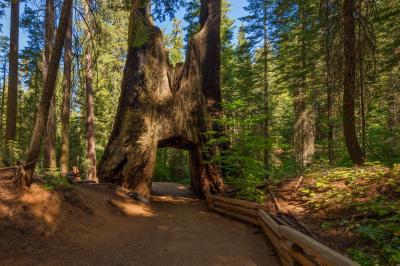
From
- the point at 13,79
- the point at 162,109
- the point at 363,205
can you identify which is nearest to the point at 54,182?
the point at 13,79

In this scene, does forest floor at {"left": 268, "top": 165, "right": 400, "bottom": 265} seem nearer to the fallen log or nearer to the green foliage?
the fallen log

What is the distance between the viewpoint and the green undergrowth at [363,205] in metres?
4.56

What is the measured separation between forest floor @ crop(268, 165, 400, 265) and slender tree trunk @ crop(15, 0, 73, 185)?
6332 millimetres

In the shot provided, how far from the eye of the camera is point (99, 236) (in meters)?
6.67

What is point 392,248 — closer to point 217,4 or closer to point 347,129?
point 347,129

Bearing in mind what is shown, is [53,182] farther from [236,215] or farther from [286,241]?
[286,241]

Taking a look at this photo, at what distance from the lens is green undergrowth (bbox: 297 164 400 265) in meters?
4.56

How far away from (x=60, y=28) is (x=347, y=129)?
9306 millimetres

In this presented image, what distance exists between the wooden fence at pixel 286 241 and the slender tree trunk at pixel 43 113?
5.73 metres

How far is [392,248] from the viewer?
436 cm

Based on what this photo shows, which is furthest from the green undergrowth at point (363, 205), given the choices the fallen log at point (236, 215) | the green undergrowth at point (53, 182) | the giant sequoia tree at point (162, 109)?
the green undergrowth at point (53, 182)

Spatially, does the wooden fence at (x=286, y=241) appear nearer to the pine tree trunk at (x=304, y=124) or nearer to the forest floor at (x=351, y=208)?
the forest floor at (x=351, y=208)

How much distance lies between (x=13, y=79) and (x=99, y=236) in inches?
337

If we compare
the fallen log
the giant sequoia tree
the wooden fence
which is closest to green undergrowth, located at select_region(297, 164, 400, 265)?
the wooden fence
